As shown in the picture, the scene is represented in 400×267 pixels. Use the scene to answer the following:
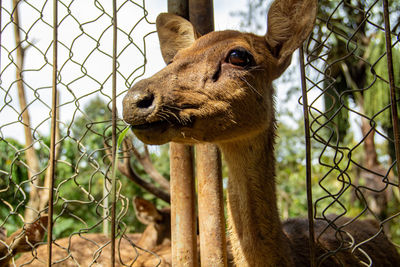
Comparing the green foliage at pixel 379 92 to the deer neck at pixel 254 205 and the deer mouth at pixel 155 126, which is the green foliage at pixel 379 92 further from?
the deer mouth at pixel 155 126

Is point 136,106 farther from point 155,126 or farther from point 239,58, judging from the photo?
point 239,58

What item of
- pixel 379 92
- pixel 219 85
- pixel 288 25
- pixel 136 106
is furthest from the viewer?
pixel 379 92

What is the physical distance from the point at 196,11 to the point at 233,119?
97cm

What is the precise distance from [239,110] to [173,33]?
1.01 metres

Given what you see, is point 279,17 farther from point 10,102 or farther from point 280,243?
point 10,102

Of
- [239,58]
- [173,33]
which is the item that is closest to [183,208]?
[239,58]

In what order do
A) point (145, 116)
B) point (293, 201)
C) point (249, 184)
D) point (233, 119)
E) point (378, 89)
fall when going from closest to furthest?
point (145, 116), point (233, 119), point (249, 184), point (378, 89), point (293, 201)

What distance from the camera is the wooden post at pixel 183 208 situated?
2656 millimetres

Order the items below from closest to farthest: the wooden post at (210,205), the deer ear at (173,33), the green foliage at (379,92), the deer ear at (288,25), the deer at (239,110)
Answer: the deer at (239,110), the deer ear at (288,25), the wooden post at (210,205), the deer ear at (173,33), the green foliage at (379,92)

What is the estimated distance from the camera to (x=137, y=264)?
4.46m

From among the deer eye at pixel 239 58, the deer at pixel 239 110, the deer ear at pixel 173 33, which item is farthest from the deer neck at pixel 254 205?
the deer ear at pixel 173 33

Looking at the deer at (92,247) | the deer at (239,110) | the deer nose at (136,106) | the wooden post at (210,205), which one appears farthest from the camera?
the deer at (92,247)

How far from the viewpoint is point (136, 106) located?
2.12m

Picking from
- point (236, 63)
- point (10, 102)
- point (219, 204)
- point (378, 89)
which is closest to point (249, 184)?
point (219, 204)
